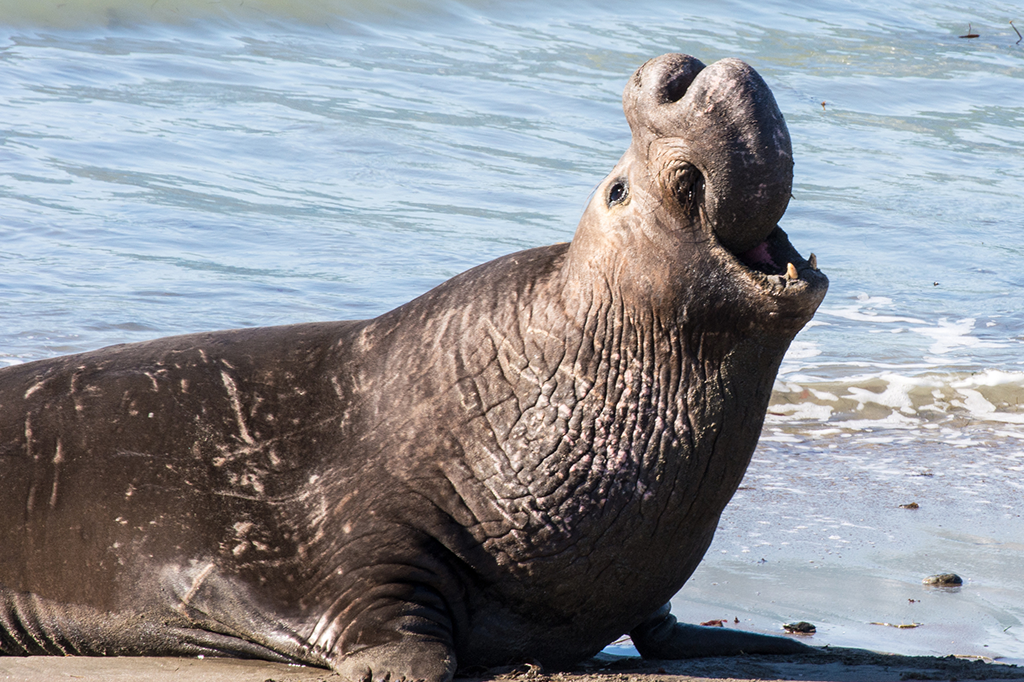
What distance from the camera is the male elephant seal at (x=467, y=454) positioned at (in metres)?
3.95

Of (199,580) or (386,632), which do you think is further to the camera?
(199,580)

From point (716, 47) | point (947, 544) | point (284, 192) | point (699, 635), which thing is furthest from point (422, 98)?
point (699, 635)

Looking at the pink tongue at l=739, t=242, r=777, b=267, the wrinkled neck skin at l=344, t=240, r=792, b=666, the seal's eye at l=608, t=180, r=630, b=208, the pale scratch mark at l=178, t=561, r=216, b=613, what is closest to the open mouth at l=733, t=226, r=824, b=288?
the pink tongue at l=739, t=242, r=777, b=267

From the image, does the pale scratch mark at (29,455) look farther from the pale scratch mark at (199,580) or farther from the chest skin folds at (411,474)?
the pale scratch mark at (199,580)

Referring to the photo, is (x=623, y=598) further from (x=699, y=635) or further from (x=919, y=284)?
(x=919, y=284)

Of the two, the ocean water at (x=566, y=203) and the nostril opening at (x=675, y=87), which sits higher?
the nostril opening at (x=675, y=87)

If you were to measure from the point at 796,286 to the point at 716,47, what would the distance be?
1998 cm

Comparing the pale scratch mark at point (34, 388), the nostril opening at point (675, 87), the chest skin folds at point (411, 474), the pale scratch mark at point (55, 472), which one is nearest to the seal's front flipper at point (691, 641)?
the chest skin folds at point (411, 474)

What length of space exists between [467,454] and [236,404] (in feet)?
2.72

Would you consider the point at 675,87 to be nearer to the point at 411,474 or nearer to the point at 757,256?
the point at 757,256

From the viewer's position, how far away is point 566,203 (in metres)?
14.5

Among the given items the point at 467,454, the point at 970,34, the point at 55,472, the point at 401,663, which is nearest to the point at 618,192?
the point at 467,454

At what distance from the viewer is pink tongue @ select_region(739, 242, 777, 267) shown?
3.99m

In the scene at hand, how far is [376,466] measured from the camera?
421 centimetres
